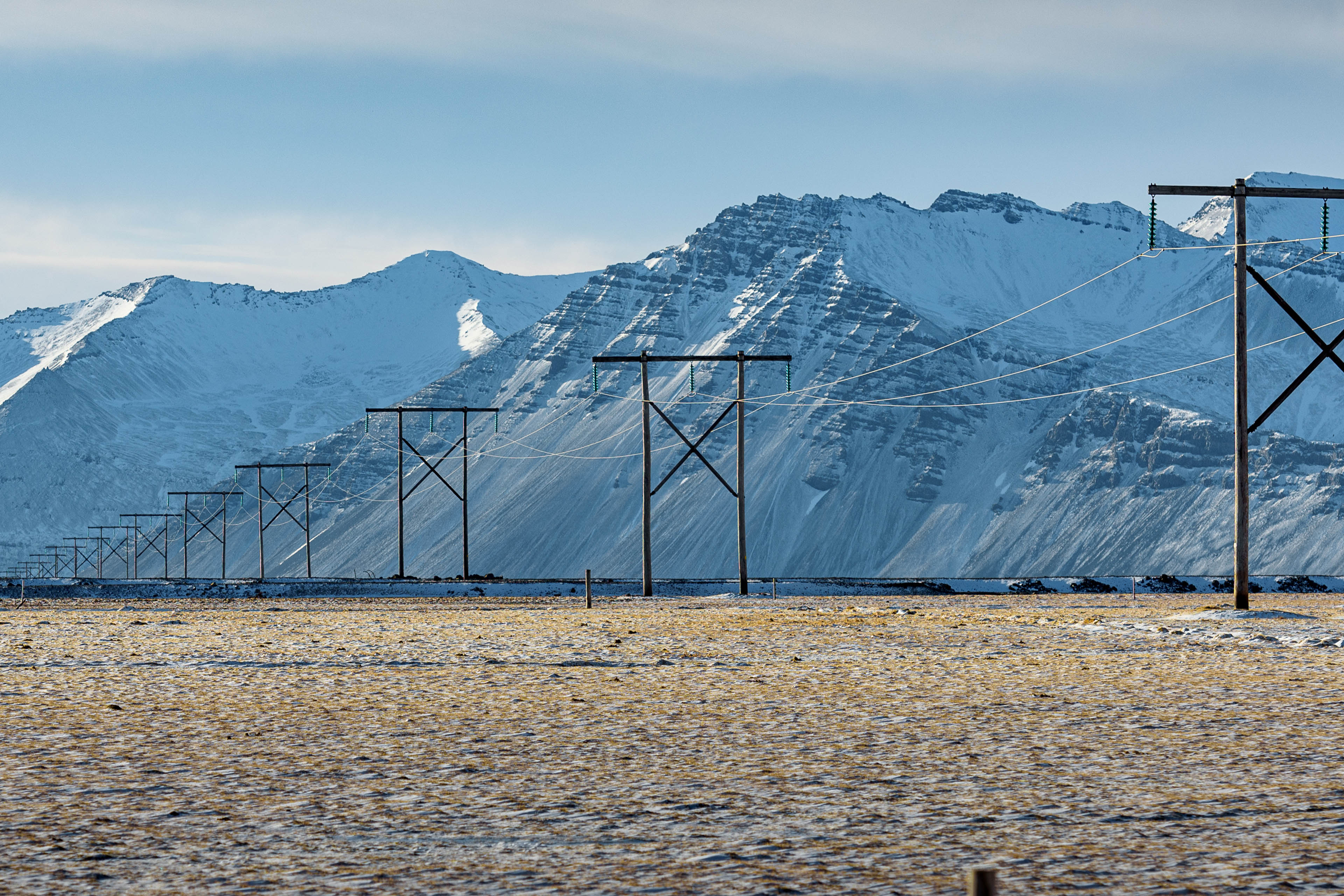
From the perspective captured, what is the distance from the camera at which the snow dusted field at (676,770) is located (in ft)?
25.4

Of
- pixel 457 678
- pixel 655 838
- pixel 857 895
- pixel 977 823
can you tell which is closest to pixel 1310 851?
pixel 977 823

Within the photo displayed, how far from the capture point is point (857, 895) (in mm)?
7109

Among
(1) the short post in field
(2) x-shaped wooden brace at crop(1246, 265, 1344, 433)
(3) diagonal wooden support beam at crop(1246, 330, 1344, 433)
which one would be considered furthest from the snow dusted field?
(2) x-shaped wooden brace at crop(1246, 265, 1344, 433)

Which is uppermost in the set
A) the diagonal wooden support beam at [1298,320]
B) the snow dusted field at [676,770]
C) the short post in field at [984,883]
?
the diagonal wooden support beam at [1298,320]

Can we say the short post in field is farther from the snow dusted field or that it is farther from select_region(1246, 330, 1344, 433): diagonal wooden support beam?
select_region(1246, 330, 1344, 433): diagonal wooden support beam

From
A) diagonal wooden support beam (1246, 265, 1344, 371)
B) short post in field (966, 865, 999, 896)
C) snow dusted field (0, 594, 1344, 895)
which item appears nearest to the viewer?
short post in field (966, 865, 999, 896)

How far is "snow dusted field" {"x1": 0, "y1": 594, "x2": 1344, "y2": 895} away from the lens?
7.74 m

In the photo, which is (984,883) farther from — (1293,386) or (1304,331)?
(1304,331)

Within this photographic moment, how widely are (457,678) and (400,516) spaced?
57603 millimetres

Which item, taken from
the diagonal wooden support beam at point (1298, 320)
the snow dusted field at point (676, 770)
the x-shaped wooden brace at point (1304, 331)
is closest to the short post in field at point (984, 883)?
the snow dusted field at point (676, 770)

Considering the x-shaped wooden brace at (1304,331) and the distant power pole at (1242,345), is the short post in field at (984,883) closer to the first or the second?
the x-shaped wooden brace at (1304,331)

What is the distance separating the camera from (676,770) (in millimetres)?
10977

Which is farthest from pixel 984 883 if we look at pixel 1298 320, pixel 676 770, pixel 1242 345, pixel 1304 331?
pixel 1304 331

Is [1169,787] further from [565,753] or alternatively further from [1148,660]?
[1148,660]
